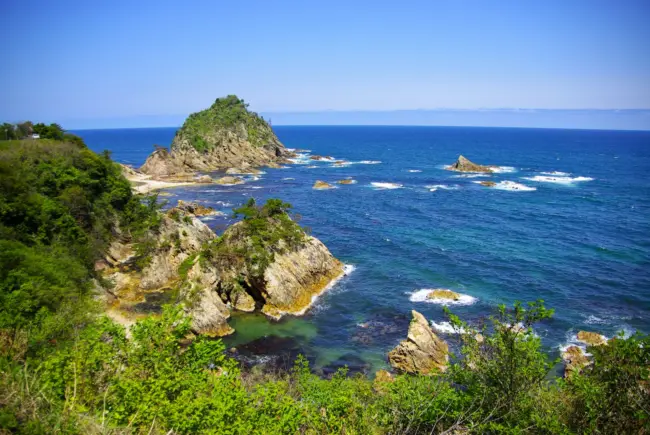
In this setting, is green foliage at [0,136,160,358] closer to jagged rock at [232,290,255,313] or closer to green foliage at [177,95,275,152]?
jagged rock at [232,290,255,313]

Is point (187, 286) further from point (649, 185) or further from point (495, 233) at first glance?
point (649, 185)

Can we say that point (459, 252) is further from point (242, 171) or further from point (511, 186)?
point (242, 171)

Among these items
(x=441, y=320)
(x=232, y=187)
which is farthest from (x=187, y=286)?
(x=232, y=187)

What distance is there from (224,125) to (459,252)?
101 meters

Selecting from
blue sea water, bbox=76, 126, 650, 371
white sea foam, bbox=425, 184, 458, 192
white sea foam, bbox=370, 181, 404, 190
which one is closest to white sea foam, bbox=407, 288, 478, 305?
blue sea water, bbox=76, 126, 650, 371

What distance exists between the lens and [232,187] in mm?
100375

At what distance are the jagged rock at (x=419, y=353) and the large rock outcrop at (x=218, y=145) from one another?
100209 mm

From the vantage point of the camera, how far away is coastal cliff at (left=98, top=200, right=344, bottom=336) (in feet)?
125

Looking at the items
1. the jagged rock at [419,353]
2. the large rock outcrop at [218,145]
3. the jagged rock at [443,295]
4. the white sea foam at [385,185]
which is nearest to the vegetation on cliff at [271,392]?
the jagged rock at [419,353]

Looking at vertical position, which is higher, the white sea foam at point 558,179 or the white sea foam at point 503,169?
the white sea foam at point 503,169

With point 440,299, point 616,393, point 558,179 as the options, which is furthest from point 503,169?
point 616,393

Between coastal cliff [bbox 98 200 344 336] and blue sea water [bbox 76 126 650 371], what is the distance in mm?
2213

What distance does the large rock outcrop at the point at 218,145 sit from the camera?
121m

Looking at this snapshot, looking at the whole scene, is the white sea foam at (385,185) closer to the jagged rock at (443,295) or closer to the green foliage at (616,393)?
the jagged rock at (443,295)
